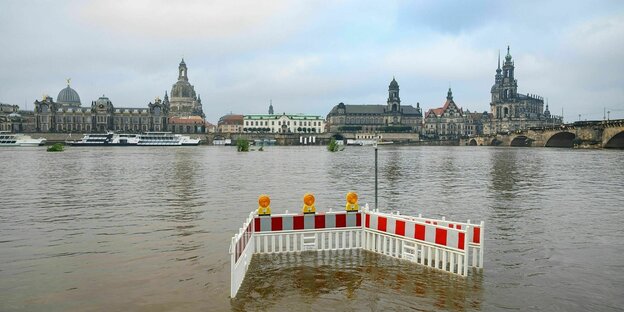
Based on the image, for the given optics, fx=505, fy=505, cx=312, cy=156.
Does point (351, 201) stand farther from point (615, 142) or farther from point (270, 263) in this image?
point (615, 142)

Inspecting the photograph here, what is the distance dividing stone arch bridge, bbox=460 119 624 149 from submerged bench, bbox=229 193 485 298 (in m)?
104

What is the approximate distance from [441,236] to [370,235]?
2.31 metres

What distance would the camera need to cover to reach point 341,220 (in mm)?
12906

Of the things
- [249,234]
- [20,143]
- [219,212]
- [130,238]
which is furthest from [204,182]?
[20,143]

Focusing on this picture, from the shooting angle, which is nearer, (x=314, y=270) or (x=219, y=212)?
(x=314, y=270)

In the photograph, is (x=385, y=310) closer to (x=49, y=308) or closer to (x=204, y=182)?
(x=49, y=308)

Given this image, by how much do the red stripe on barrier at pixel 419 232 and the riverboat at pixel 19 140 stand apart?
181m

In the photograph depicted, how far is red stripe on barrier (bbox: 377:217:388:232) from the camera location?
12.6 m

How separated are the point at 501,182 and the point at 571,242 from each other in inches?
835

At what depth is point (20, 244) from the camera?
14.1 meters

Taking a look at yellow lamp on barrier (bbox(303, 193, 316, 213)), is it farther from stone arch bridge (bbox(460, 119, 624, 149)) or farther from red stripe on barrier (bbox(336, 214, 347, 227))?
stone arch bridge (bbox(460, 119, 624, 149))

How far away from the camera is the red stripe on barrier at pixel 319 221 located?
500 inches

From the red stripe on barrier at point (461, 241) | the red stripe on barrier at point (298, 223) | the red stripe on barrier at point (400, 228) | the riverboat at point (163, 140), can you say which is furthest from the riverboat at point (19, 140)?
the red stripe on barrier at point (461, 241)

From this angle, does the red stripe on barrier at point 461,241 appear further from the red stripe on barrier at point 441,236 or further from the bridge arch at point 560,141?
the bridge arch at point 560,141
